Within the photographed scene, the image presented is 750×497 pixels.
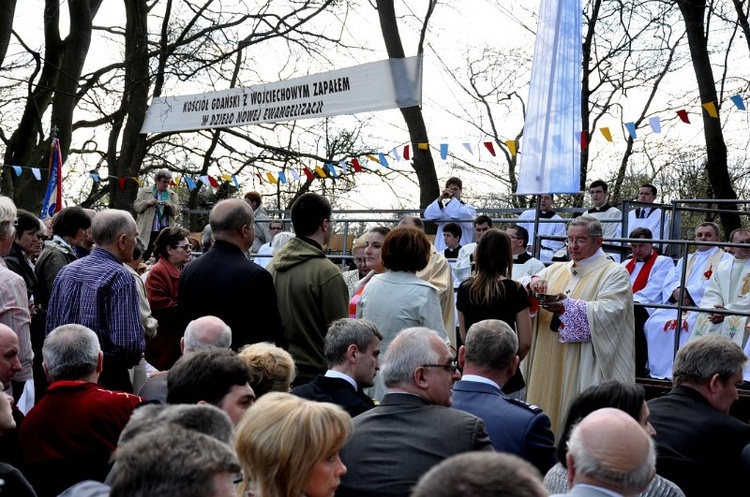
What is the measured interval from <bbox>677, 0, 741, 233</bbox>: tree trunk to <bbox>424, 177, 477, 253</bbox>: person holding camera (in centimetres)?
689

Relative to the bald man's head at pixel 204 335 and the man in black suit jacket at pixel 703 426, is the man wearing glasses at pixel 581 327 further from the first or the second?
the bald man's head at pixel 204 335

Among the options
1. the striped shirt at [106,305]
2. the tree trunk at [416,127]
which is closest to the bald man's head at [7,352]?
the striped shirt at [106,305]

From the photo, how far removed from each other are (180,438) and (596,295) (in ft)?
18.9

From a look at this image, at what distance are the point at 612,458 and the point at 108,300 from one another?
3504 millimetres

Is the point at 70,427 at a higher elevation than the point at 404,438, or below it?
below

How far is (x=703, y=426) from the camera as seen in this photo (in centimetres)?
484

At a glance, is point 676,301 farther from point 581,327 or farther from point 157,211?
point 157,211

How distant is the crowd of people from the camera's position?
3.16 metres

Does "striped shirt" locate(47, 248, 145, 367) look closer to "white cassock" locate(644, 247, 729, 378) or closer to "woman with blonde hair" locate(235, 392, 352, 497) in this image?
"woman with blonde hair" locate(235, 392, 352, 497)

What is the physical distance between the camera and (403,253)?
6.45m

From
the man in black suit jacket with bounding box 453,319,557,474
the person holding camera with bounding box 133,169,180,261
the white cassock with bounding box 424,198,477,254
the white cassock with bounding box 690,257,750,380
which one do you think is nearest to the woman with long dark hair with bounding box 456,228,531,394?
the man in black suit jacket with bounding box 453,319,557,474

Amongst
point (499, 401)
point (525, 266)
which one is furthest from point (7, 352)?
point (525, 266)

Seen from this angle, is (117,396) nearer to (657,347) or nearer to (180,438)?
(180,438)

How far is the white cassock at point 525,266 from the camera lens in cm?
963
